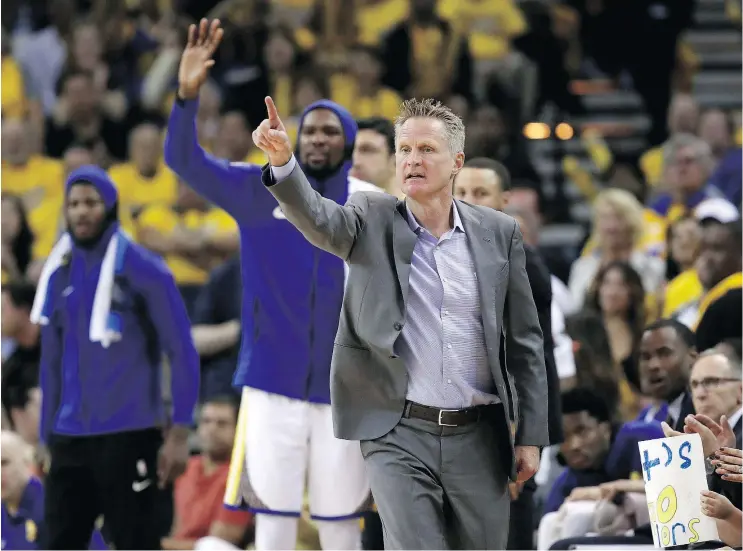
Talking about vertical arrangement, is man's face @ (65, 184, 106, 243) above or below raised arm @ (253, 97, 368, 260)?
above

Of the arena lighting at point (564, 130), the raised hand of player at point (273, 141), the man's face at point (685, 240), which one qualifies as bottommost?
the raised hand of player at point (273, 141)

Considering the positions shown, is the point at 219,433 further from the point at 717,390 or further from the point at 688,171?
the point at 688,171

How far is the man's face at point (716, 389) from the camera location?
670cm

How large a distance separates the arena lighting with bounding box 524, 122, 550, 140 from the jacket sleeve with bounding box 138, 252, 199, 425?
6838mm

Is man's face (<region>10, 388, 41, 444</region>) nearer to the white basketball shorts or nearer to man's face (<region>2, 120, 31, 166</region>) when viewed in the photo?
the white basketball shorts

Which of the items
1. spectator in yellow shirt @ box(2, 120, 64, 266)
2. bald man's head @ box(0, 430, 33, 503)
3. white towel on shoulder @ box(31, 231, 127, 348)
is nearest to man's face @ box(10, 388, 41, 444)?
bald man's head @ box(0, 430, 33, 503)

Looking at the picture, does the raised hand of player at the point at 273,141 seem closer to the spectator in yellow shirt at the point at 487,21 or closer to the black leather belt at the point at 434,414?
the black leather belt at the point at 434,414

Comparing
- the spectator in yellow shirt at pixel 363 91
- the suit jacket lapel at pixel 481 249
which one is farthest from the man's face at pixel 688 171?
the suit jacket lapel at pixel 481 249

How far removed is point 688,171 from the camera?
11.1 meters

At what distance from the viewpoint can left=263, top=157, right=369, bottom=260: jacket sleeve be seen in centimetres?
512

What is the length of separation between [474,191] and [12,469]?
2844 mm

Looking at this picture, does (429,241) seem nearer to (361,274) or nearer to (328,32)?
(361,274)

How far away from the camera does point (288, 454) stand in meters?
6.73

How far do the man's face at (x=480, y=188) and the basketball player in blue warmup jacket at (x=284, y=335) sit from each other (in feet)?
1.87
